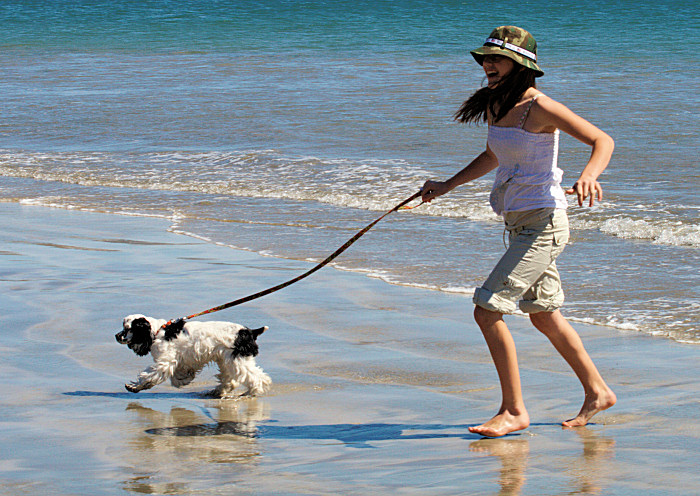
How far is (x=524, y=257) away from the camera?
157 inches

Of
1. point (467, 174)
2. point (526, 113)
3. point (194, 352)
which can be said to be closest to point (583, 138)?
point (526, 113)

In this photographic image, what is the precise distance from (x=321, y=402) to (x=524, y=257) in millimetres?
1308

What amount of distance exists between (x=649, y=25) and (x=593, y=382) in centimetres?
4210

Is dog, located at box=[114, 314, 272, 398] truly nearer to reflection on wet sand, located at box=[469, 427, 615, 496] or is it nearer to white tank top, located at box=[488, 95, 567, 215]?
reflection on wet sand, located at box=[469, 427, 615, 496]

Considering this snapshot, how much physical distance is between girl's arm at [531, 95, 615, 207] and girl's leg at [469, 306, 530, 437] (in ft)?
2.16

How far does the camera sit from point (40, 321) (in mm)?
6074

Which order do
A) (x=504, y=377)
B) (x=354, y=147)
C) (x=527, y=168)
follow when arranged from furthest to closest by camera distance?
(x=354, y=147) → (x=504, y=377) → (x=527, y=168)

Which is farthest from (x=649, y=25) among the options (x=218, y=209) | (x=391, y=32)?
(x=218, y=209)

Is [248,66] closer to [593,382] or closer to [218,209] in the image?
[218,209]

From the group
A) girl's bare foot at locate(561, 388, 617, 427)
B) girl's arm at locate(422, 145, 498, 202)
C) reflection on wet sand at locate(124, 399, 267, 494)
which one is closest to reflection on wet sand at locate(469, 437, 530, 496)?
girl's bare foot at locate(561, 388, 617, 427)

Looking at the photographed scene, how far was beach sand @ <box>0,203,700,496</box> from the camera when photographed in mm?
3490

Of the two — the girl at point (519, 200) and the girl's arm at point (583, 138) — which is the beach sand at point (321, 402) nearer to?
the girl at point (519, 200)

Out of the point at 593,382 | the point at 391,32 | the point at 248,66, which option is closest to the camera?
the point at 593,382

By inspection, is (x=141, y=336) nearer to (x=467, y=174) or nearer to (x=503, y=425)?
(x=467, y=174)
